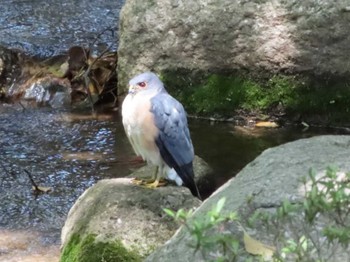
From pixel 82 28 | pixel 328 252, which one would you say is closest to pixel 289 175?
pixel 328 252

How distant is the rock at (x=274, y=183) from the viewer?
119 inches

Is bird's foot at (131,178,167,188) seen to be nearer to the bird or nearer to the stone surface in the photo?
the bird

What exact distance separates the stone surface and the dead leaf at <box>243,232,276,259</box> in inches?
162

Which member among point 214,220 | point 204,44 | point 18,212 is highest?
point 214,220

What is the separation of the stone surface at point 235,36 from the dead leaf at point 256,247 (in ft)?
13.5

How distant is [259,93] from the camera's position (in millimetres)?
6781

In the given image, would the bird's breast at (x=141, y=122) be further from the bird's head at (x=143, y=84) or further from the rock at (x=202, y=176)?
the rock at (x=202, y=176)

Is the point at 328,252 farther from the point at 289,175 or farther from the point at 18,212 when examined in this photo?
the point at 18,212

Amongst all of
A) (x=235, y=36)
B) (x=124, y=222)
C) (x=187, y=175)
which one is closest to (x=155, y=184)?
(x=187, y=175)

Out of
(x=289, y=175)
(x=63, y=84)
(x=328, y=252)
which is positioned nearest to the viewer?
(x=328, y=252)

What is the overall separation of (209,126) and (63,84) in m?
1.45

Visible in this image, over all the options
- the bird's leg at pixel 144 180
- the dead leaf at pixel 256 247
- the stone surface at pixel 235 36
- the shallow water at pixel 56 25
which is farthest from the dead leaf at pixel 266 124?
the dead leaf at pixel 256 247

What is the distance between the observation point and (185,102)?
6.94 metres

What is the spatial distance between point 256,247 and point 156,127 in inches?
74.6
